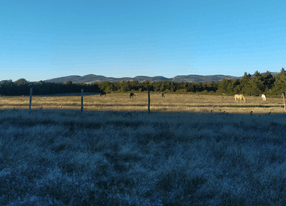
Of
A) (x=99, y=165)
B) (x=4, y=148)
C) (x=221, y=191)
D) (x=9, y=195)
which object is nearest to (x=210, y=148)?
(x=221, y=191)

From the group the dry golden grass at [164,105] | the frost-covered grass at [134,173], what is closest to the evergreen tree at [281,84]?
the dry golden grass at [164,105]

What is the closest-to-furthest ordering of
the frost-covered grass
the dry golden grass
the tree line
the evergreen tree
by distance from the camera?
Result: the frost-covered grass → the dry golden grass → the evergreen tree → the tree line

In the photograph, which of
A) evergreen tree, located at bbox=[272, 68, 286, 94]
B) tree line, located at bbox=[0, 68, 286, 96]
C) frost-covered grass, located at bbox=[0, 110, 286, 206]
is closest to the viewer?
frost-covered grass, located at bbox=[0, 110, 286, 206]

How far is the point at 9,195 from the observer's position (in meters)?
3.58

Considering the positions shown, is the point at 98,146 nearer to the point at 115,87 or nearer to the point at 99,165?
the point at 99,165

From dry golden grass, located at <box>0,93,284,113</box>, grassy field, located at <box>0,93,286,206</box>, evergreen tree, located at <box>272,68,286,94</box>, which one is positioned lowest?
grassy field, located at <box>0,93,286,206</box>

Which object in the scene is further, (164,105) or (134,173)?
(164,105)

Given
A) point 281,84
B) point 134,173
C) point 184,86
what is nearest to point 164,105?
point 134,173

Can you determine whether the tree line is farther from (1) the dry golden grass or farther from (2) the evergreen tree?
(1) the dry golden grass

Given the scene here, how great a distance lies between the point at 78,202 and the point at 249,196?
129 inches

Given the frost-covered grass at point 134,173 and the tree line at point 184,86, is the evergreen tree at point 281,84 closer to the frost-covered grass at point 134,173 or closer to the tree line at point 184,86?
the tree line at point 184,86

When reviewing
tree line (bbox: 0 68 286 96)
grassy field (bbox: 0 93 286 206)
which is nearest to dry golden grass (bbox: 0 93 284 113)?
grassy field (bbox: 0 93 286 206)

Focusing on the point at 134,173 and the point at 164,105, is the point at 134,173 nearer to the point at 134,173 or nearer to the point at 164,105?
the point at 134,173

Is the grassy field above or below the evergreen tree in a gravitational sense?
below
